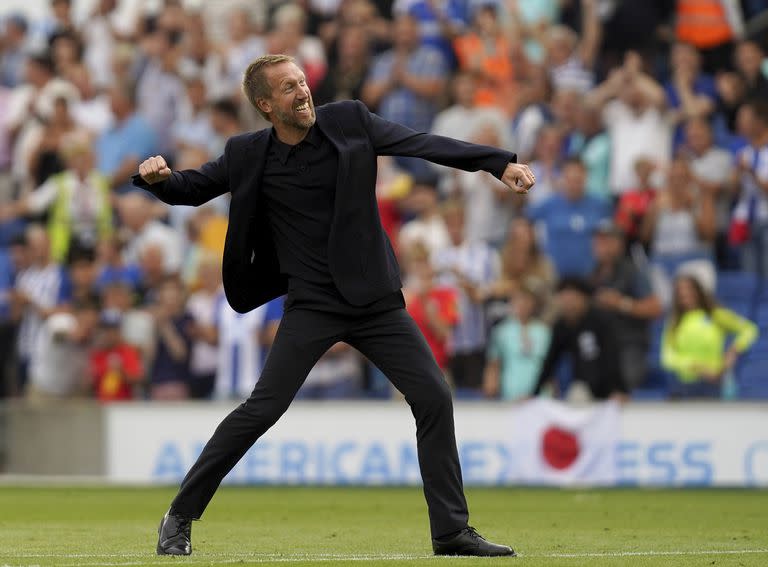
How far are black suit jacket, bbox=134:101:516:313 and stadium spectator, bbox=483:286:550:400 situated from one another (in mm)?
8695

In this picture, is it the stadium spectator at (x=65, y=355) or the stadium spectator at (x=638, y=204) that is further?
the stadium spectator at (x=65, y=355)

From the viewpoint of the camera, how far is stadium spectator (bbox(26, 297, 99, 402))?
57.9 ft

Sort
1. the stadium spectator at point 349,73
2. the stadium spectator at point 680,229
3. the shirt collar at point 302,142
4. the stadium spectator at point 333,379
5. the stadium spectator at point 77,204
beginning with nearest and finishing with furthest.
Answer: the shirt collar at point 302,142 < the stadium spectator at point 680,229 < the stadium spectator at point 333,379 < the stadium spectator at point 77,204 < the stadium spectator at point 349,73

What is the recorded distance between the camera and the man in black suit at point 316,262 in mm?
7625

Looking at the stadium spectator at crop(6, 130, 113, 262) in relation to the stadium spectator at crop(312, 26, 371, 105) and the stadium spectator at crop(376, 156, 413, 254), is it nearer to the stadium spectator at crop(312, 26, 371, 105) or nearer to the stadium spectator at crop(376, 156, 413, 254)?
the stadium spectator at crop(312, 26, 371, 105)

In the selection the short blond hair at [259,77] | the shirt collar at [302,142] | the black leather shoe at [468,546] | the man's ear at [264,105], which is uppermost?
the short blond hair at [259,77]

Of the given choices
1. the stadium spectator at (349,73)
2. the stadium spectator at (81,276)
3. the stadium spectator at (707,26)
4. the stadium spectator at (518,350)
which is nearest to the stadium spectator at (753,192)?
the stadium spectator at (707,26)

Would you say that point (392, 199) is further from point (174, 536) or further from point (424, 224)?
point (174, 536)

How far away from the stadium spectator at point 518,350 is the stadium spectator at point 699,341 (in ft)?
4.21

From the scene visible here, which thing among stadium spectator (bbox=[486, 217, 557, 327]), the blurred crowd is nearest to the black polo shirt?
the blurred crowd

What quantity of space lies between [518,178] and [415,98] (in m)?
12.1

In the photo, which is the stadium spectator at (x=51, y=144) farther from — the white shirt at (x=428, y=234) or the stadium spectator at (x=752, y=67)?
the stadium spectator at (x=752, y=67)

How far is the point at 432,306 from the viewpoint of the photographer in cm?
1658

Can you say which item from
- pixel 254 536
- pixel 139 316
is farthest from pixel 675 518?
pixel 139 316
